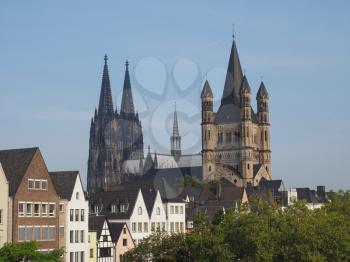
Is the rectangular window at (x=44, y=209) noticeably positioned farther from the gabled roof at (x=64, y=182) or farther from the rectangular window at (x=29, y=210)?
the gabled roof at (x=64, y=182)

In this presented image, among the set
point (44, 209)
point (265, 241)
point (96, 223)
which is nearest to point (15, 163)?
point (44, 209)

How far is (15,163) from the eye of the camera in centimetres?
7944

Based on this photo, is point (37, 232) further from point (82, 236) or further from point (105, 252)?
point (105, 252)

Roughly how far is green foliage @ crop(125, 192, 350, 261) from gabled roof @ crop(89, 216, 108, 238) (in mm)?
16926

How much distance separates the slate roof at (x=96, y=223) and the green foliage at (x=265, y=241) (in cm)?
1688

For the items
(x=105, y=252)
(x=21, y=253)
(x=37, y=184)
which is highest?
(x=37, y=184)

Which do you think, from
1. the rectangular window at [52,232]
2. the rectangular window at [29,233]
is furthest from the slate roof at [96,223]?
the rectangular window at [29,233]

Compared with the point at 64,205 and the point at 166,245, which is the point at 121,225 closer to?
the point at 64,205

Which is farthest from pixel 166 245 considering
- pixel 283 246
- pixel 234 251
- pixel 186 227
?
pixel 186 227

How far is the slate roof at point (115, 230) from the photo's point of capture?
92.5 meters

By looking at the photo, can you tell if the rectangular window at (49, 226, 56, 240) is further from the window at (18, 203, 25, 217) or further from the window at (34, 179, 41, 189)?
the window at (18, 203, 25, 217)

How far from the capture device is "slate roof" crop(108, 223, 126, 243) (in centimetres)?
9246

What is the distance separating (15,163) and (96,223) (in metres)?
16.9

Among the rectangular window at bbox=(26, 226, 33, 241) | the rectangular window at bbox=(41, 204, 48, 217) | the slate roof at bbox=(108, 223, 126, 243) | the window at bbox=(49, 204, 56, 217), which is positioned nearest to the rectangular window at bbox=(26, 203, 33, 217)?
the rectangular window at bbox=(26, 226, 33, 241)
